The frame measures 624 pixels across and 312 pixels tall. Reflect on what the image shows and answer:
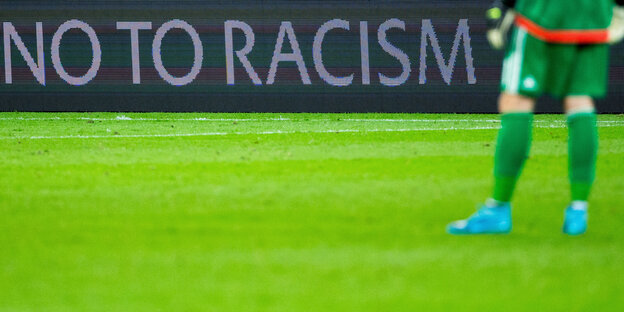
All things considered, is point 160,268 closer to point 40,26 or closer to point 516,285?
point 516,285

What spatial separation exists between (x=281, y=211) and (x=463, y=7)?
30.4 ft

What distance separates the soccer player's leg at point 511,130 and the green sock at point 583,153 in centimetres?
20

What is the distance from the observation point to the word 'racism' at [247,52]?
46.4 ft

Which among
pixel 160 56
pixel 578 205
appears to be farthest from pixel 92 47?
pixel 578 205

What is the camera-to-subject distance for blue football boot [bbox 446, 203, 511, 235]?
4824 mm

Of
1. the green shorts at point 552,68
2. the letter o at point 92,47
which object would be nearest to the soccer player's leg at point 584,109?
the green shorts at point 552,68

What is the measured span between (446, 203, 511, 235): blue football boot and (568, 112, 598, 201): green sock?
1.00 ft

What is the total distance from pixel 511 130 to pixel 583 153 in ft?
1.02

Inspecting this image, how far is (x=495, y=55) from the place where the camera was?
46.9 feet

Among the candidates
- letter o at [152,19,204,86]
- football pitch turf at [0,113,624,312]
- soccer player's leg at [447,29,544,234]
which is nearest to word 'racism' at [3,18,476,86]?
letter o at [152,19,204,86]

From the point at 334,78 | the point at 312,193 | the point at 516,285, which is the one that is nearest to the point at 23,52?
the point at 334,78

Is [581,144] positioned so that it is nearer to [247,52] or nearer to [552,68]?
[552,68]

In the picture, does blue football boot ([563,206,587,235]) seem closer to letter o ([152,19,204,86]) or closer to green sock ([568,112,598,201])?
green sock ([568,112,598,201])

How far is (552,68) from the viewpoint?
4980 millimetres
